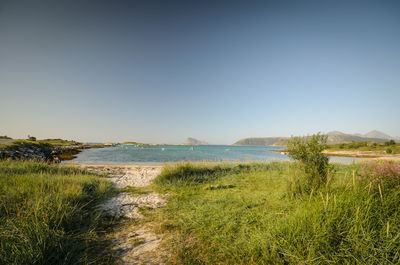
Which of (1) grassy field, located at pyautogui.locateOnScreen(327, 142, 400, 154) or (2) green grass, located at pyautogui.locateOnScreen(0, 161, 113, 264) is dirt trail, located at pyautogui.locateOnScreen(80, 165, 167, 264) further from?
(1) grassy field, located at pyautogui.locateOnScreen(327, 142, 400, 154)

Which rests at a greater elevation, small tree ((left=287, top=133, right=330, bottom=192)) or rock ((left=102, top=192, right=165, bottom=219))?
small tree ((left=287, top=133, right=330, bottom=192))

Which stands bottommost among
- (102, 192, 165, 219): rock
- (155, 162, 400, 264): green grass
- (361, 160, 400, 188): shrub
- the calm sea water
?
the calm sea water

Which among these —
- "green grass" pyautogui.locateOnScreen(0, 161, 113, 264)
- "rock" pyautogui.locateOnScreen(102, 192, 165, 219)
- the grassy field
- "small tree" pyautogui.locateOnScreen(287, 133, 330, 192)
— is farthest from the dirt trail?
the grassy field

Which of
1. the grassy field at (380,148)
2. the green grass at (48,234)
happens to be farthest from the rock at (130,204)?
the grassy field at (380,148)

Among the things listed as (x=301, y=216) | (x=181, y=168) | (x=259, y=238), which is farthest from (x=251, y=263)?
(x=181, y=168)

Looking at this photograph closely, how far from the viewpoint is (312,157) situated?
535 cm

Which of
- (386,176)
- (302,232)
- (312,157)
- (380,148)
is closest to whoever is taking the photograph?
(302,232)

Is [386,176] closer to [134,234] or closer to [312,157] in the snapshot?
[312,157]

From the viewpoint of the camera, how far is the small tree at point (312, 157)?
5107mm

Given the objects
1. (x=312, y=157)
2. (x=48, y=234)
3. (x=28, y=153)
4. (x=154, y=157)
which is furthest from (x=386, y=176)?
(x=154, y=157)

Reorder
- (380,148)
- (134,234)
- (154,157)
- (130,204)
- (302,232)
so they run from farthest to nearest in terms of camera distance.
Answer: (380,148), (154,157), (130,204), (134,234), (302,232)

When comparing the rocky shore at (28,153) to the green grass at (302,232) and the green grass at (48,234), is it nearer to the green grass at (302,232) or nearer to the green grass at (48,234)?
the green grass at (48,234)

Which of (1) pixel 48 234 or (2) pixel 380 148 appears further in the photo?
(2) pixel 380 148

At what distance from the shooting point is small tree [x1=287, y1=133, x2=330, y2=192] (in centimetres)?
511
